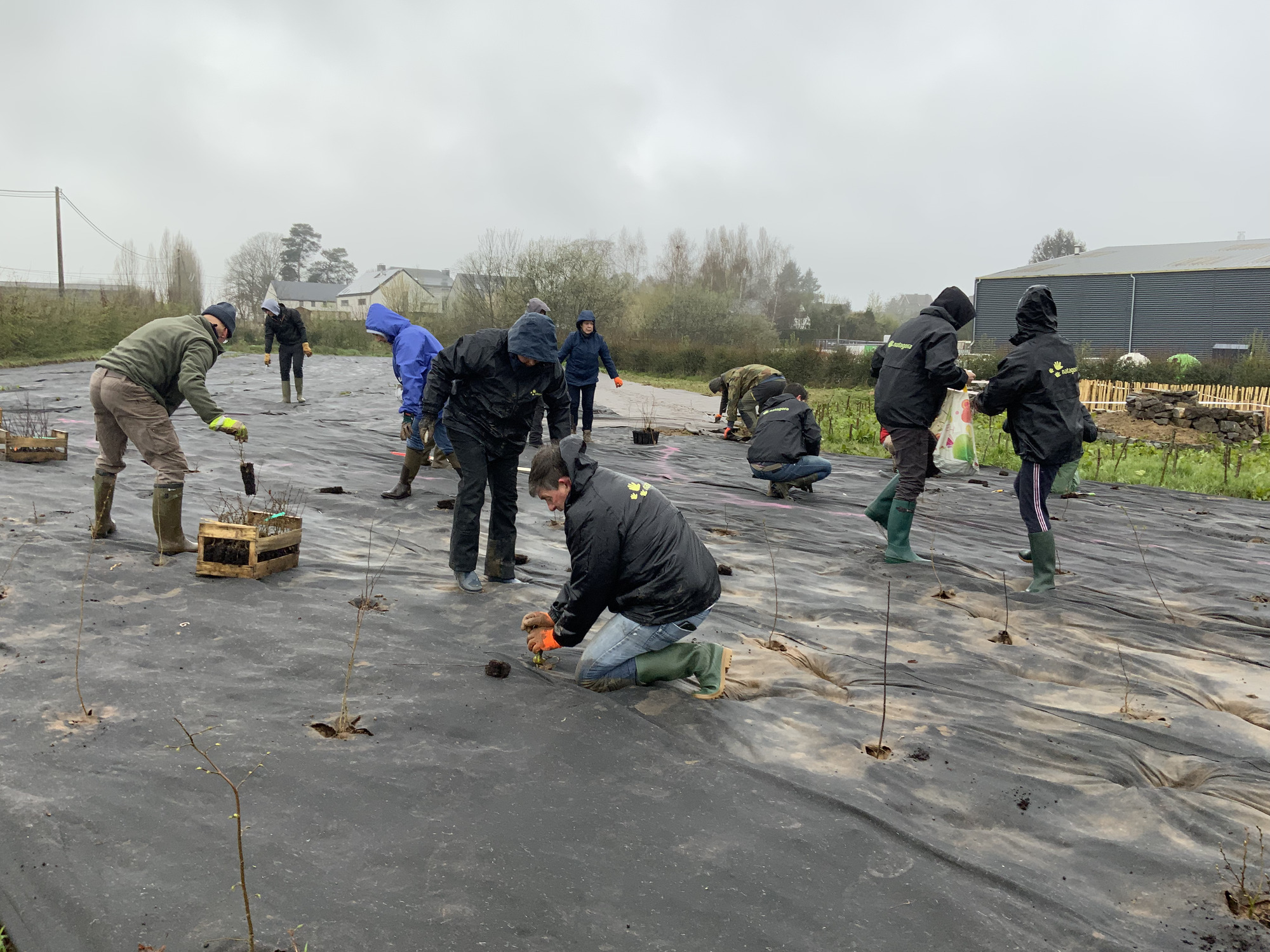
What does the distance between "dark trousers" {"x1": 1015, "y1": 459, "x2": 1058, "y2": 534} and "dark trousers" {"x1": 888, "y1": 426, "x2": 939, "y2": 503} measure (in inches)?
25.9

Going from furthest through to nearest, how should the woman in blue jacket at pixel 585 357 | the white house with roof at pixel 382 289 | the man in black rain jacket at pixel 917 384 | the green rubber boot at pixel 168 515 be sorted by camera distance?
the white house with roof at pixel 382 289
the woman in blue jacket at pixel 585 357
the man in black rain jacket at pixel 917 384
the green rubber boot at pixel 168 515

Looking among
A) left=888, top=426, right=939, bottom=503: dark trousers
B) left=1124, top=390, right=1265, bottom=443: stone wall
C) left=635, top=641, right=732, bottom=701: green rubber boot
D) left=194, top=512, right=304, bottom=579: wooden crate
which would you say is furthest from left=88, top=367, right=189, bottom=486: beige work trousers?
left=1124, top=390, right=1265, bottom=443: stone wall

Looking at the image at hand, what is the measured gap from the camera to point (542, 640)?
3992 millimetres

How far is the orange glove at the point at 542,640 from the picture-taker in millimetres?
3930

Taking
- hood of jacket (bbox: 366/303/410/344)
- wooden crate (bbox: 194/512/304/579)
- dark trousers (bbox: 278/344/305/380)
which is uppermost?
hood of jacket (bbox: 366/303/410/344)

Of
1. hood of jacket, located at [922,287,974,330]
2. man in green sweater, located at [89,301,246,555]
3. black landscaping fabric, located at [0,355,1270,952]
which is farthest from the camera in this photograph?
hood of jacket, located at [922,287,974,330]

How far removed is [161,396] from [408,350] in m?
2.86

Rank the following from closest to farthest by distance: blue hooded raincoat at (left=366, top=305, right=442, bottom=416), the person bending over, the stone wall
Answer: blue hooded raincoat at (left=366, top=305, right=442, bottom=416) < the person bending over < the stone wall

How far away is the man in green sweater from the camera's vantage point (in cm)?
529

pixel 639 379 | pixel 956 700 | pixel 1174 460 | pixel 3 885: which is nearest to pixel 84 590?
pixel 3 885

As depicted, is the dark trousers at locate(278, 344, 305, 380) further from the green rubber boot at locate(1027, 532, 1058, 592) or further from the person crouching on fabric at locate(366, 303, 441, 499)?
the green rubber boot at locate(1027, 532, 1058, 592)

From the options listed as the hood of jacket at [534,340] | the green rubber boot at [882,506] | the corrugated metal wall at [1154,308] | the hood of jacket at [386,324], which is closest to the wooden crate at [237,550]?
the hood of jacket at [534,340]

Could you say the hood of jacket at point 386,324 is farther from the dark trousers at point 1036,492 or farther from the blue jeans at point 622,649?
the dark trousers at point 1036,492

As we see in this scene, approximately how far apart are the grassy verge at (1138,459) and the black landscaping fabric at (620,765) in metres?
5.30
